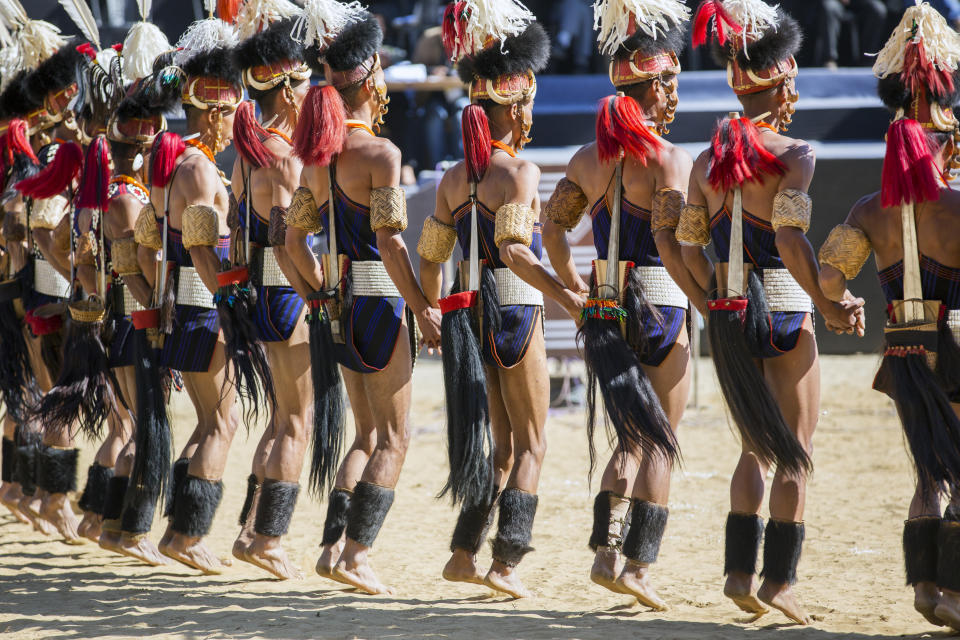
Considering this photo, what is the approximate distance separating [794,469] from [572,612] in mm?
943

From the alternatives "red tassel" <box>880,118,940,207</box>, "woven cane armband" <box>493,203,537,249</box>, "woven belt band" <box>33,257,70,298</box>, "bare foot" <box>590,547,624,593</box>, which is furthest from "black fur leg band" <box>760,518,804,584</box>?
"woven belt band" <box>33,257,70,298</box>

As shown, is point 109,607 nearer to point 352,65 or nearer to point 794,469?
point 352,65

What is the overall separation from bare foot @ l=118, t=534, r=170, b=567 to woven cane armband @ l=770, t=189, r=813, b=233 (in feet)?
10.0

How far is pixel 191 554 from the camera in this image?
15.4 feet

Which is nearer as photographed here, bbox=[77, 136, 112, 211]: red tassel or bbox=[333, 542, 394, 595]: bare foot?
bbox=[333, 542, 394, 595]: bare foot

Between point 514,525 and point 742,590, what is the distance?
0.83 metres

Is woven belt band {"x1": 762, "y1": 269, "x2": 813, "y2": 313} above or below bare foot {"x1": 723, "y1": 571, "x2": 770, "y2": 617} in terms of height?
above

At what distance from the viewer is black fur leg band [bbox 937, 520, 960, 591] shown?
337cm

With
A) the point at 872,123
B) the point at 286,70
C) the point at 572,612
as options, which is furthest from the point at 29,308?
the point at 872,123

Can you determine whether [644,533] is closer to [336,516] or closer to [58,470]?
[336,516]

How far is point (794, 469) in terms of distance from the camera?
12.0ft

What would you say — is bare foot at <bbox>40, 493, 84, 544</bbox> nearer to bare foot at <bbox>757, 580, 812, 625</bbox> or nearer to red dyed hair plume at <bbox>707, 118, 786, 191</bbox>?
bare foot at <bbox>757, 580, 812, 625</bbox>

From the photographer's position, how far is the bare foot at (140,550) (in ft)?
→ 16.2

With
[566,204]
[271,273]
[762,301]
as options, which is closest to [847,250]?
[762,301]
